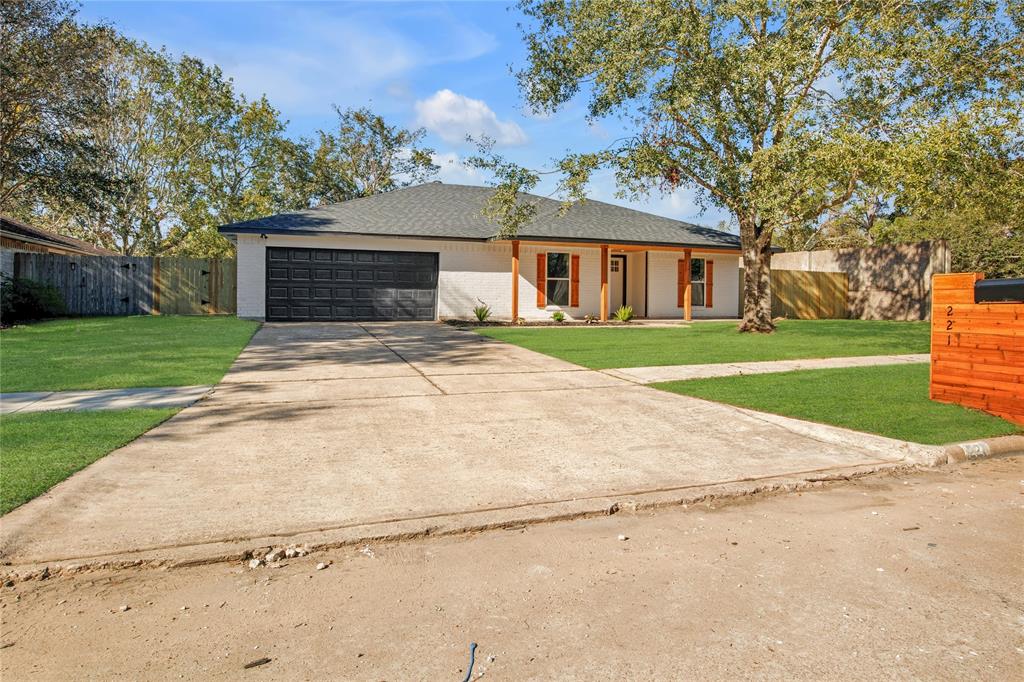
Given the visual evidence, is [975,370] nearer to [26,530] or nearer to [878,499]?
[878,499]

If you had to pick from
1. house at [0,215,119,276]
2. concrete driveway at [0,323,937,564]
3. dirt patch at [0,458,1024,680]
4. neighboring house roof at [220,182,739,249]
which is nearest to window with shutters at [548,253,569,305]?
neighboring house roof at [220,182,739,249]

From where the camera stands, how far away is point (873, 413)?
686 cm

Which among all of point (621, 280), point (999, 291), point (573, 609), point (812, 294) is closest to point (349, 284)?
point (621, 280)

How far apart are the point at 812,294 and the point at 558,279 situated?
1069cm

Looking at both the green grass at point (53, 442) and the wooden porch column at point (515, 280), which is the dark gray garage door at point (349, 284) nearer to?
the wooden porch column at point (515, 280)

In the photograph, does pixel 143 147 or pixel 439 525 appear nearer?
pixel 439 525

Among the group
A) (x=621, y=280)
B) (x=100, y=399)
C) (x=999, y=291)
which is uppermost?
(x=621, y=280)

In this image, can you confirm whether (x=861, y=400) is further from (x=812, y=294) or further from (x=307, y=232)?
(x=812, y=294)

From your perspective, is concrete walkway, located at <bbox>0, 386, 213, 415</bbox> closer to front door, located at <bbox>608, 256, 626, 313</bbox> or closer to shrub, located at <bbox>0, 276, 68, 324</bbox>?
shrub, located at <bbox>0, 276, 68, 324</bbox>

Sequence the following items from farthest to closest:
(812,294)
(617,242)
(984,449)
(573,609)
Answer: (812,294) < (617,242) < (984,449) < (573,609)

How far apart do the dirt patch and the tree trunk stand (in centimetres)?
1434

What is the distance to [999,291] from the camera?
22.9 ft

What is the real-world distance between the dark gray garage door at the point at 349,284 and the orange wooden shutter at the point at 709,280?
35.4 feet

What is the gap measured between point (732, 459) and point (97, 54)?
2132 cm
